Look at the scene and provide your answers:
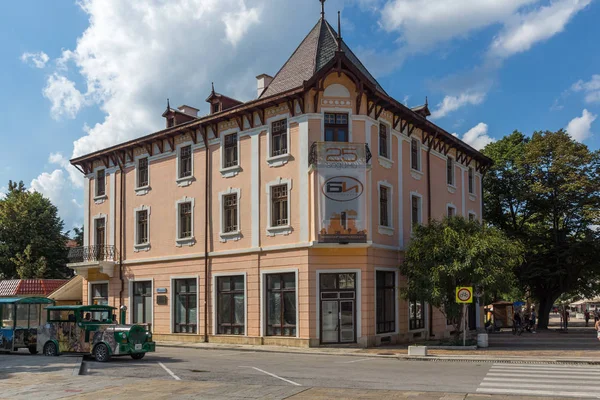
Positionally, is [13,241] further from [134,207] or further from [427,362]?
[427,362]

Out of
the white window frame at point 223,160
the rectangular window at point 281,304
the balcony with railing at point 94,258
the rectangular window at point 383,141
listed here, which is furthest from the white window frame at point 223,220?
the balcony with railing at point 94,258

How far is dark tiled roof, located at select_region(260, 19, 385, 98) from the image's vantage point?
29750 mm

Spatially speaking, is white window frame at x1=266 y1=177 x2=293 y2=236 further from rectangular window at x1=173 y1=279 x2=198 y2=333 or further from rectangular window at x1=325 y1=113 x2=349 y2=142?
rectangular window at x1=173 y1=279 x2=198 y2=333

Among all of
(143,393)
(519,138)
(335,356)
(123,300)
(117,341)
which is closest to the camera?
(143,393)

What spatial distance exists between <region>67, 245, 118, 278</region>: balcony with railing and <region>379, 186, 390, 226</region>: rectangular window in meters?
16.0

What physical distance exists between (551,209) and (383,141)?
65.5 ft

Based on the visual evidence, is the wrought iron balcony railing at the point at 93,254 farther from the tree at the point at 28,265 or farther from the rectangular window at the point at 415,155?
the rectangular window at the point at 415,155

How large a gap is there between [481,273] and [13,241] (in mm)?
40264

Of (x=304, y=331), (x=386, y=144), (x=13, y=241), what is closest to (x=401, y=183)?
(x=386, y=144)

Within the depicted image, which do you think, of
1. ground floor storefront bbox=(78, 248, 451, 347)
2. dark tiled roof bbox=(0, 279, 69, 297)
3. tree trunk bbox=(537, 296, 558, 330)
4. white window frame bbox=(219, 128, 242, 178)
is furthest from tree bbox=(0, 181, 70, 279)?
tree trunk bbox=(537, 296, 558, 330)

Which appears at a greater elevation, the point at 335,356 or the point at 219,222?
the point at 219,222

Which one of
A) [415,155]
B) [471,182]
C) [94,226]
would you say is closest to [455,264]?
[415,155]

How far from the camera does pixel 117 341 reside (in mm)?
21156

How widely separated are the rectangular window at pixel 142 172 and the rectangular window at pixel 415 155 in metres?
14.6
